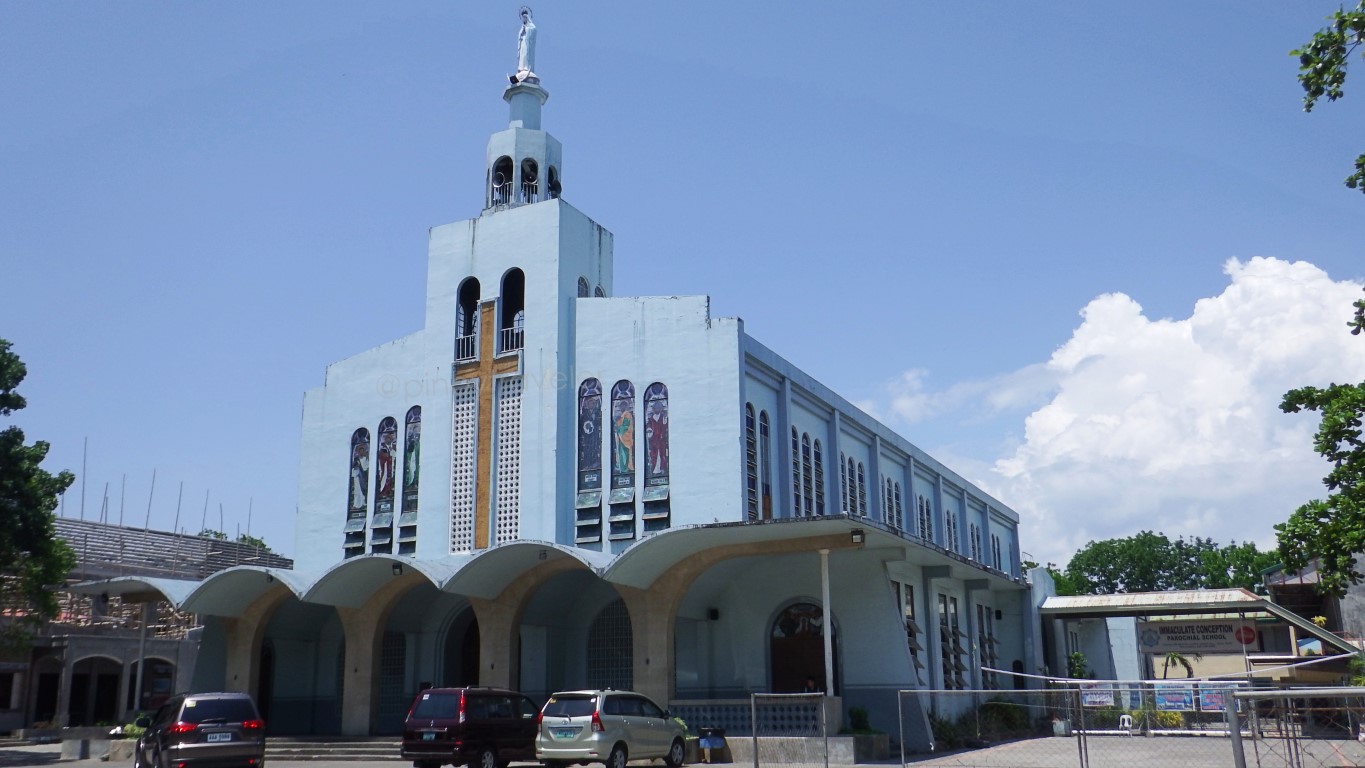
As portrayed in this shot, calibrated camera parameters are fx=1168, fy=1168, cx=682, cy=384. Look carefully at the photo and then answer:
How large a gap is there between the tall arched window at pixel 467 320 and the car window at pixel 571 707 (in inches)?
504

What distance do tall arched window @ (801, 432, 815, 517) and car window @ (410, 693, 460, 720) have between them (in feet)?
44.1

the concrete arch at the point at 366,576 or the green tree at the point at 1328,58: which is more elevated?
the green tree at the point at 1328,58

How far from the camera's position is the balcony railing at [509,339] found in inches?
1215

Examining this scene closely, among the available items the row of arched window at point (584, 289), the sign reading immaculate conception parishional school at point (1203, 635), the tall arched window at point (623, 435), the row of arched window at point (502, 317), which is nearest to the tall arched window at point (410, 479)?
the row of arched window at point (502, 317)

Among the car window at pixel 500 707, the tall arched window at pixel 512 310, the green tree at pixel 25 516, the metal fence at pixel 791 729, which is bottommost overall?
the metal fence at pixel 791 729

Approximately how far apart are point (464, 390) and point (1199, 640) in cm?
2387

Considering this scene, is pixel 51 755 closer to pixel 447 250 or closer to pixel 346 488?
pixel 346 488

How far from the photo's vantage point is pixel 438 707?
20.9 metres

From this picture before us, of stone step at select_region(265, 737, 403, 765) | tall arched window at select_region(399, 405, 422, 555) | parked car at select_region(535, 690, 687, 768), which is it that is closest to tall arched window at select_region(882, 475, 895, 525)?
tall arched window at select_region(399, 405, 422, 555)

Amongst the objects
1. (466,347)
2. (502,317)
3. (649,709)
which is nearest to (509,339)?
(502,317)

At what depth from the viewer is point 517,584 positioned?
27047 mm

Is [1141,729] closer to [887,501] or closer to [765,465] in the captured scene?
[765,465]

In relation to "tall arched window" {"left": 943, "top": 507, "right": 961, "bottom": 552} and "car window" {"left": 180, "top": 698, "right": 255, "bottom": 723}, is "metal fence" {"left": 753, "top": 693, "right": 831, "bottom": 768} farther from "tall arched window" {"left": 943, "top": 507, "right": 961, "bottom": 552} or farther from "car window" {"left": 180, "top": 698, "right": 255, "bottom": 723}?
"tall arched window" {"left": 943, "top": 507, "right": 961, "bottom": 552}

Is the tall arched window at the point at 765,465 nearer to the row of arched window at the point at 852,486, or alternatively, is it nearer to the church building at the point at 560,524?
the church building at the point at 560,524
